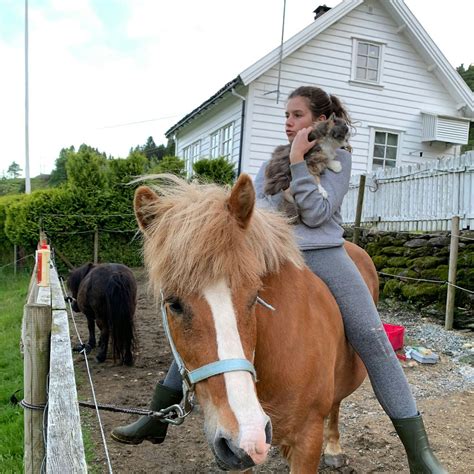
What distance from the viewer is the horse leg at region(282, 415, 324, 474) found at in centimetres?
186

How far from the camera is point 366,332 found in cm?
214

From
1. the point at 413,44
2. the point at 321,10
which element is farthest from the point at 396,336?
the point at 321,10

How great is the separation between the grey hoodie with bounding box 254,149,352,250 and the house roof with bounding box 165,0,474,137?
10.0 meters

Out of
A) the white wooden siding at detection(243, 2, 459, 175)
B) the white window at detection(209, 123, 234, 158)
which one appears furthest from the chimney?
the white window at detection(209, 123, 234, 158)

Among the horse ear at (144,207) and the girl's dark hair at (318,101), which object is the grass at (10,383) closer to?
the horse ear at (144,207)

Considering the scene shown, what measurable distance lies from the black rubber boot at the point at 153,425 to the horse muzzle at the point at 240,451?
1.08m

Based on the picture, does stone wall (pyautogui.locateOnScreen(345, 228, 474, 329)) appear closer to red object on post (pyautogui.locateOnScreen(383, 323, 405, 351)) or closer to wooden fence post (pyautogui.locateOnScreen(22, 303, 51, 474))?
red object on post (pyautogui.locateOnScreen(383, 323, 405, 351))

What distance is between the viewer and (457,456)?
320 cm

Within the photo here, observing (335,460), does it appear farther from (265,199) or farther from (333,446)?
(265,199)

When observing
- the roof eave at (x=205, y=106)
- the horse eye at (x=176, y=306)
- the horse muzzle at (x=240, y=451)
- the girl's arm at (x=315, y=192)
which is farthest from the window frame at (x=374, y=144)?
the horse muzzle at (x=240, y=451)

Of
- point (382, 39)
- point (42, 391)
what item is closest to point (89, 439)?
point (42, 391)

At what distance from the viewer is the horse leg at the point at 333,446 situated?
308 cm

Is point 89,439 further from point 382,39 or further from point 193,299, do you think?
point 382,39

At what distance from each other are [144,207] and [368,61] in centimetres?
1357
